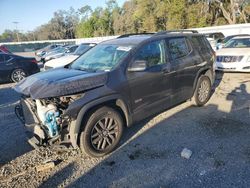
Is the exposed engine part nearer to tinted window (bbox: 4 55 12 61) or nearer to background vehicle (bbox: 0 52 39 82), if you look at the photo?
background vehicle (bbox: 0 52 39 82)

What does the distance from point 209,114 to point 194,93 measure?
605mm

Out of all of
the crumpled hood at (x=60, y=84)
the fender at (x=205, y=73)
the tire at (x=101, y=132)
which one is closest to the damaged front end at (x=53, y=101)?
the crumpled hood at (x=60, y=84)

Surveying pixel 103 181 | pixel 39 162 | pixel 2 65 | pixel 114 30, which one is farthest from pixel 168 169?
pixel 114 30

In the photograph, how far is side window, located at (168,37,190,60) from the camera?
5.02 m

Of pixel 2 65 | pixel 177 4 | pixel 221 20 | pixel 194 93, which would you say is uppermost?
pixel 177 4

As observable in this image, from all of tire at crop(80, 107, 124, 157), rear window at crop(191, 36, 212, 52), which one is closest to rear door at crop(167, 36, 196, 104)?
rear window at crop(191, 36, 212, 52)

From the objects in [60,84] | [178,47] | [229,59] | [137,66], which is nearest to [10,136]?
[60,84]

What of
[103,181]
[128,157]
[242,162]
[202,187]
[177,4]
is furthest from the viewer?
[177,4]

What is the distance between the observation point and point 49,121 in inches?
143

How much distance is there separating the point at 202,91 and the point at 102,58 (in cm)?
283

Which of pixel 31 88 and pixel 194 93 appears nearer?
pixel 31 88

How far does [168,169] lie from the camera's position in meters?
3.58

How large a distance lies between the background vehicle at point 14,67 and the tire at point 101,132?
8.41 metres

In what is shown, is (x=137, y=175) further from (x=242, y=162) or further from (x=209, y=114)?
(x=209, y=114)
